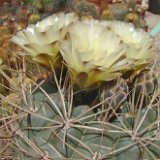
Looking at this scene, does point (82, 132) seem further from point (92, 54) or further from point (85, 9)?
point (85, 9)

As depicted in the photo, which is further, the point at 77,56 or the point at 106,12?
the point at 106,12

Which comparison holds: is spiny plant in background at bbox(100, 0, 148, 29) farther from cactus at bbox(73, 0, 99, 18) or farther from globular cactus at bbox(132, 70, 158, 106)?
globular cactus at bbox(132, 70, 158, 106)

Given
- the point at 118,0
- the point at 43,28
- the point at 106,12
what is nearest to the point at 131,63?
the point at 43,28

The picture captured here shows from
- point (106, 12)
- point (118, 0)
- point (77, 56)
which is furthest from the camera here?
point (118, 0)

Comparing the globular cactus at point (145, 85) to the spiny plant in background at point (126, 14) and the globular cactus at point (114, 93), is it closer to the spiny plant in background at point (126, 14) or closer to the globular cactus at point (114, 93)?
the globular cactus at point (114, 93)

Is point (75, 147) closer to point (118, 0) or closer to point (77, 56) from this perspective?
point (77, 56)

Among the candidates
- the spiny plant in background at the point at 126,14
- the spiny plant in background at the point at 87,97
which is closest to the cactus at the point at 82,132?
the spiny plant in background at the point at 87,97

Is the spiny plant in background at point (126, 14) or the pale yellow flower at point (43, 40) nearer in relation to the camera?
the pale yellow flower at point (43, 40)
